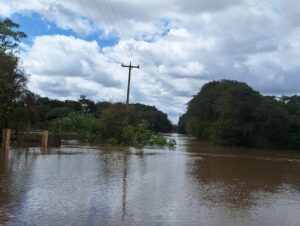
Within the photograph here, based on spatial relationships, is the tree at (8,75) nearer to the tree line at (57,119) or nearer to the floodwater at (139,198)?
the tree line at (57,119)

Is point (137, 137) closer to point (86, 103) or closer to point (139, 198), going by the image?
point (139, 198)

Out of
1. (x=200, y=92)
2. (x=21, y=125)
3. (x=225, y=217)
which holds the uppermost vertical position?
(x=200, y=92)

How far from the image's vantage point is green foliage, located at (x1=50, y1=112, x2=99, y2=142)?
175 feet

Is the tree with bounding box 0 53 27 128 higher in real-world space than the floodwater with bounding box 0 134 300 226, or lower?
higher

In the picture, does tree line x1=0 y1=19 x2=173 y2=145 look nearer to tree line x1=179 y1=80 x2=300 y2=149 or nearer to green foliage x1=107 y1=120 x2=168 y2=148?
green foliage x1=107 y1=120 x2=168 y2=148

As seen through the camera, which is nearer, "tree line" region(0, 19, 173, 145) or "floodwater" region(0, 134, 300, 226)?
"floodwater" region(0, 134, 300, 226)

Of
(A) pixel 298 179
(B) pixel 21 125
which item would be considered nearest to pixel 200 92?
(B) pixel 21 125

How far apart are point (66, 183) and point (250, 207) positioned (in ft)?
18.6

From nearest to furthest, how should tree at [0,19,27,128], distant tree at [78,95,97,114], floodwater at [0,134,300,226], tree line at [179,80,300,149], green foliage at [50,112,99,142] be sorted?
floodwater at [0,134,300,226] → tree at [0,19,27,128] → green foliage at [50,112,99,142] → tree line at [179,80,300,149] → distant tree at [78,95,97,114]

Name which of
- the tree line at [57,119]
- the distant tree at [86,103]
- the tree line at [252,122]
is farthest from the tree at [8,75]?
the distant tree at [86,103]

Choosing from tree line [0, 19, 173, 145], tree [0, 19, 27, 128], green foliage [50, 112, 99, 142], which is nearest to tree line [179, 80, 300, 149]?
tree line [0, 19, 173, 145]

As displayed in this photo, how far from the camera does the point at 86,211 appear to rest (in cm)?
→ 1050

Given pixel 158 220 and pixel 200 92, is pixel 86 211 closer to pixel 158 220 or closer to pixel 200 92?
pixel 158 220

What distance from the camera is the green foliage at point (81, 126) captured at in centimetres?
5325
